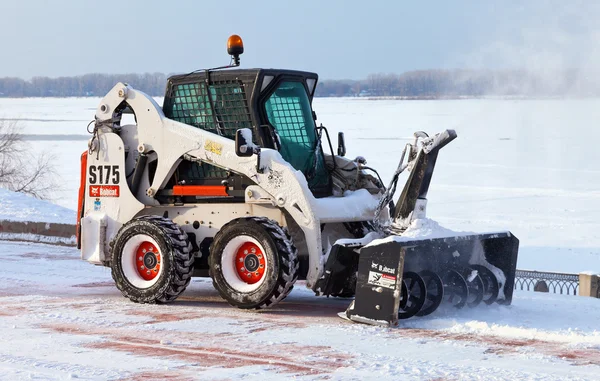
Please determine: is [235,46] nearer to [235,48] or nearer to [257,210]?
[235,48]

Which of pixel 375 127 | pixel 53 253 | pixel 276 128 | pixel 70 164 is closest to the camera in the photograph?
pixel 276 128

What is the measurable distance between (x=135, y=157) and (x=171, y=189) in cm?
62

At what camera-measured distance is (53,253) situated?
15500 millimetres

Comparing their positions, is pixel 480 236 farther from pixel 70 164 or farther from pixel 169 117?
pixel 70 164

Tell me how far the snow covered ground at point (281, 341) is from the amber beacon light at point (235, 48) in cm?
268

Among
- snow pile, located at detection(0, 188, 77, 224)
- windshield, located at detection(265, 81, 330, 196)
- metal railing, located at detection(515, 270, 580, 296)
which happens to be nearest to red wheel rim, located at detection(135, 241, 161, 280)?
windshield, located at detection(265, 81, 330, 196)

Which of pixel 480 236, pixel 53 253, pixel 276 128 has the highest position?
pixel 276 128

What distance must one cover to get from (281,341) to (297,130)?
3.12 m

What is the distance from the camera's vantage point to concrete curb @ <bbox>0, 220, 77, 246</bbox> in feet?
56.0

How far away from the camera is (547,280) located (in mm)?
16391

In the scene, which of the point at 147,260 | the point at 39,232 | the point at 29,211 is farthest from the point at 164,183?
the point at 29,211

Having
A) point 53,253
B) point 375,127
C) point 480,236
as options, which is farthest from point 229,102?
point 375,127

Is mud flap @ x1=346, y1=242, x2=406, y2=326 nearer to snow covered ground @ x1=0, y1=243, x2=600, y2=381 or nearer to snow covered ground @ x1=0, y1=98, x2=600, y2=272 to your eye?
snow covered ground @ x1=0, y1=243, x2=600, y2=381

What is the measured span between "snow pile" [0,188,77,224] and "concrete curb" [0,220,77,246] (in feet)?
1.27
